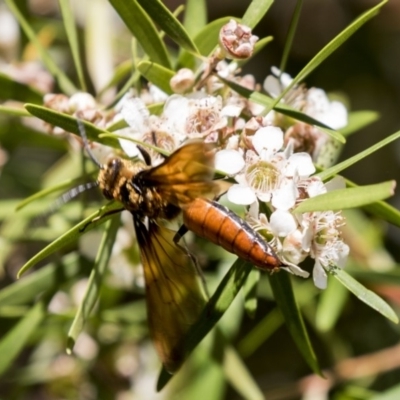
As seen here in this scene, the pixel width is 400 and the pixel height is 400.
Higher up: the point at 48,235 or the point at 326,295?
the point at 48,235

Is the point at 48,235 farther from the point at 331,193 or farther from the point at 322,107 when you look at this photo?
the point at 331,193

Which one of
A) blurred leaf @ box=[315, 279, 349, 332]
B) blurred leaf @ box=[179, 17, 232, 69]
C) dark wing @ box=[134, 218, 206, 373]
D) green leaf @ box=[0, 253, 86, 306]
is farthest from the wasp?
blurred leaf @ box=[315, 279, 349, 332]

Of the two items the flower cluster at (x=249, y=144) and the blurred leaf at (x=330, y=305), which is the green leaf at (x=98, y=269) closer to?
the flower cluster at (x=249, y=144)

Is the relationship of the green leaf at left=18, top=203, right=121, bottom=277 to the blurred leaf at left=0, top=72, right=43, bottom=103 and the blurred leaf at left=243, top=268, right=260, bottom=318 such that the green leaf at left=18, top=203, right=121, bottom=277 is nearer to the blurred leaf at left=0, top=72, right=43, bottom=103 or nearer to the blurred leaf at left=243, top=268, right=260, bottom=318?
the blurred leaf at left=243, top=268, right=260, bottom=318

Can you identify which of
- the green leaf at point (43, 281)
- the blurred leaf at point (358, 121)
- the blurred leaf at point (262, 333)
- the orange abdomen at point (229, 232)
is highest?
the orange abdomen at point (229, 232)

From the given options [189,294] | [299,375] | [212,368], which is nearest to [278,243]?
[189,294]

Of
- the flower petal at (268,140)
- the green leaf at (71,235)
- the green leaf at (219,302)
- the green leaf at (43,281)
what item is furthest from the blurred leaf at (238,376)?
the flower petal at (268,140)
